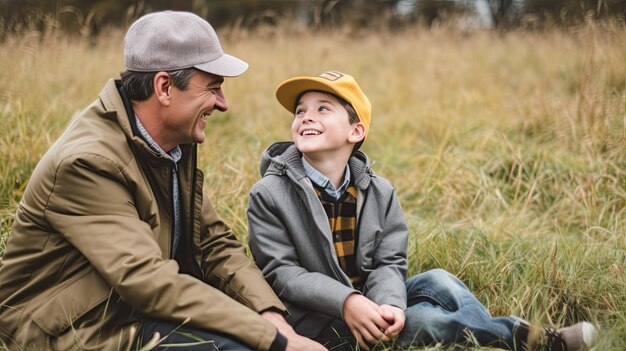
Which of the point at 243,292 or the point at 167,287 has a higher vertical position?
the point at 167,287

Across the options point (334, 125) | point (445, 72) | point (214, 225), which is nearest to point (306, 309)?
point (214, 225)

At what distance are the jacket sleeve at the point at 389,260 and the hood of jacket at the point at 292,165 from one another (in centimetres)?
14

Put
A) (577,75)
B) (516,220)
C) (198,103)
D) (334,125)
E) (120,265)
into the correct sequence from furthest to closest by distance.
Result: (577,75) < (516,220) < (334,125) < (198,103) < (120,265)

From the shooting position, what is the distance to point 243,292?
2615mm

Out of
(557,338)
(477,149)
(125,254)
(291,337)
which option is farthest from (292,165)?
(477,149)

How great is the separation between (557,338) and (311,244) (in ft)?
3.24

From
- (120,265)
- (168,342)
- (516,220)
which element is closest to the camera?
(120,265)

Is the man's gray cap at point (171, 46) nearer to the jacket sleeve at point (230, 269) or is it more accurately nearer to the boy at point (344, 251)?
the boy at point (344, 251)

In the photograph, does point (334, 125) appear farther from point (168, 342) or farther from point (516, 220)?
point (516, 220)

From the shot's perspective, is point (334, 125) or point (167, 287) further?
point (334, 125)

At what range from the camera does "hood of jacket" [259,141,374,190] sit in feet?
9.04

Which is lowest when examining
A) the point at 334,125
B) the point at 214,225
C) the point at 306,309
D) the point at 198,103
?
the point at 306,309

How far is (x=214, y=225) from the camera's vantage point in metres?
2.90

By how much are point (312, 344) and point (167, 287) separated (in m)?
0.55
